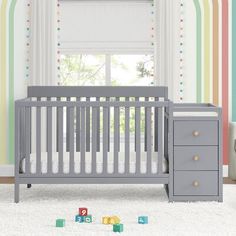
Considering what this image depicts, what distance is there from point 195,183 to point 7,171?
1817mm

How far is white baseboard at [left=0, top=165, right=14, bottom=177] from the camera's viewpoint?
517 centimetres

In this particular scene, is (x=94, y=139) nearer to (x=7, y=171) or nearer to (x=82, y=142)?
(x=82, y=142)

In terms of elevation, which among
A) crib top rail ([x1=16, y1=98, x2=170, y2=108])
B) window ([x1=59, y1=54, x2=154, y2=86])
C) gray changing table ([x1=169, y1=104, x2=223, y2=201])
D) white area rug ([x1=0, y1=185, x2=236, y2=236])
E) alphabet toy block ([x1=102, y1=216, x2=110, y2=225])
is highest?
window ([x1=59, y1=54, x2=154, y2=86])

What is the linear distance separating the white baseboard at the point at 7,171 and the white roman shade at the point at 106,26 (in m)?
1.05

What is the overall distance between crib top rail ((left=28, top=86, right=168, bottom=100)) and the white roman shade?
2.37ft

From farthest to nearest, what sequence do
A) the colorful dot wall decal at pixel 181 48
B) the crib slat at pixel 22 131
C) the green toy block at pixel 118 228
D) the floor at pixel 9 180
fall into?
1. the colorful dot wall decal at pixel 181 48
2. the floor at pixel 9 180
3. the crib slat at pixel 22 131
4. the green toy block at pixel 118 228

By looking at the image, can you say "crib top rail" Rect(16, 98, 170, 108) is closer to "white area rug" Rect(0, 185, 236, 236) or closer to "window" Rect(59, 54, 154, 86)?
"white area rug" Rect(0, 185, 236, 236)

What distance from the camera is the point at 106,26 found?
5.18 m

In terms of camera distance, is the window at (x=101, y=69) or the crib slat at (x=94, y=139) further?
the window at (x=101, y=69)

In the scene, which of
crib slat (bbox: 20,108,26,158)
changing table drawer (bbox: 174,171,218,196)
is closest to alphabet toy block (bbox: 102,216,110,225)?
changing table drawer (bbox: 174,171,218,196)

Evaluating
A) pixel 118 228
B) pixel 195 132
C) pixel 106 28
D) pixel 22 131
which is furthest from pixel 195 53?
pixel 118 228

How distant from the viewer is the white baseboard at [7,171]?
17.0 ft

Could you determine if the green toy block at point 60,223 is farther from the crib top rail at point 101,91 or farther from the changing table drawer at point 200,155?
the crib top rail at point 101,91

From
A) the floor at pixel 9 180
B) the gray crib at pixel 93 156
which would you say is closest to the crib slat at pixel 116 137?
the gray crib at pixel 93 156
